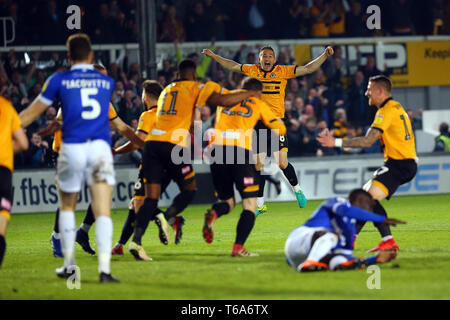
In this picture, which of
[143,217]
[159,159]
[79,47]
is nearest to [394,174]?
[159,159]

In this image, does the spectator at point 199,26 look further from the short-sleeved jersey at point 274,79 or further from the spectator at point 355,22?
the short-sleeved jersey at point 274,79

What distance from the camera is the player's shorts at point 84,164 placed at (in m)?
8.01

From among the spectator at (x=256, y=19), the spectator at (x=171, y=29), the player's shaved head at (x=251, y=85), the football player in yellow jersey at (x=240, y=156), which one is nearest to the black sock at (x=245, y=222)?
the football player in yellow jersey at (x=240, y=156)

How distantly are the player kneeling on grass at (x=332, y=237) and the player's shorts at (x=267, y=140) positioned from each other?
521 centimetres

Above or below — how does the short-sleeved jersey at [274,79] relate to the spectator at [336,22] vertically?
below

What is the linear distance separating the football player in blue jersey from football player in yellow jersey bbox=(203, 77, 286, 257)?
194 cm

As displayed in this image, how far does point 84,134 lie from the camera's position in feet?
26.4

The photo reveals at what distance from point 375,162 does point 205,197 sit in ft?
→ 13.0

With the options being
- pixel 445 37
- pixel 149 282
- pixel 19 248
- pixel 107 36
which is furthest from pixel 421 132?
pixel 149 282

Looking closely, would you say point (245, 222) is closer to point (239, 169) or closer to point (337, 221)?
point (239, 169)

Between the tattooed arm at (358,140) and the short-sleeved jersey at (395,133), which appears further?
the short-sleeved jersey at (395,133)

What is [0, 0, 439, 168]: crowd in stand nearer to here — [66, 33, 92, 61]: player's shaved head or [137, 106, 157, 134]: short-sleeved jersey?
[137, 106, 157, 134]: short-sleeved jersey

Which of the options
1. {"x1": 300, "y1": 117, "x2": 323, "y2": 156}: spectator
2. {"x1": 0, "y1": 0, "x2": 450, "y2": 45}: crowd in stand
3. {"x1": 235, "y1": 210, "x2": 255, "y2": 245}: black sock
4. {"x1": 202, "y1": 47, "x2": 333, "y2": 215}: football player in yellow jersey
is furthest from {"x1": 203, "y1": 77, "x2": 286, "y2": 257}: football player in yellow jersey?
{"x1": 0, "y1": 0, "x2": 450, "y2": 45}: crowd in stand

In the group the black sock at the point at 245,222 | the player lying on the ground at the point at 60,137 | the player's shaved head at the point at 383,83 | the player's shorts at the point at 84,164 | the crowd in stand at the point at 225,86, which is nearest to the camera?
the player's shorts at the point at 84,164
